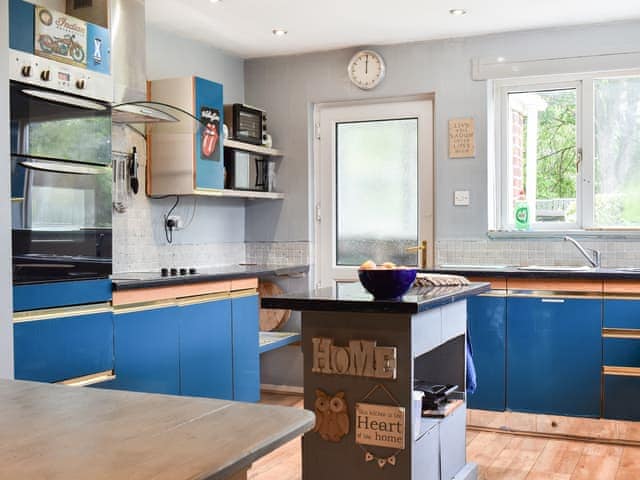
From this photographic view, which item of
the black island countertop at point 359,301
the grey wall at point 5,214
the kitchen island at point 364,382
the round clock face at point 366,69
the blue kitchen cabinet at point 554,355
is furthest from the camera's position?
the round clock face at point 366,69

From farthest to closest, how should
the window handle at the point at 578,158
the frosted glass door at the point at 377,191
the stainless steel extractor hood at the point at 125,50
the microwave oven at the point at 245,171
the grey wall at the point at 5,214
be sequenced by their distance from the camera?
the frosted glass door at the point at 377,191, the microwave oven at the point at 245,171, the window handle at the point at 578,158, the stainless steel extractor hood at the point at 125,50, the grey wall at the point at 5,214

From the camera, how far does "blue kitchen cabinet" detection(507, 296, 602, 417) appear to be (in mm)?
4336

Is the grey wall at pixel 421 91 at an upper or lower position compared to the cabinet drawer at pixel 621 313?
upper

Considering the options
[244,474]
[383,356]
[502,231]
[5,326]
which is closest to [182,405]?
[244,474]

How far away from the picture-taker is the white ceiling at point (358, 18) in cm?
443

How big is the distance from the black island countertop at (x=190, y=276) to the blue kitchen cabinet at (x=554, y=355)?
5.41ft

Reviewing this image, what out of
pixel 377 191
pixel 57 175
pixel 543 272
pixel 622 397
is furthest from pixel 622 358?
pixel 57 175

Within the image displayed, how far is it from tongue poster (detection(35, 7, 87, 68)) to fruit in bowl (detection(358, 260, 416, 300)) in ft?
5.69

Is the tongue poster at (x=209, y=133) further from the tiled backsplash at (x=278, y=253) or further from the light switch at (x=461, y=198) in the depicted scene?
the light switch at (x=461, y=198)

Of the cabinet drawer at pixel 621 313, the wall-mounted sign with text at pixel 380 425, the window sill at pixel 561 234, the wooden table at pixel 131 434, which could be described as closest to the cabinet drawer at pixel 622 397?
the cabinet drawer at pixel 621 313

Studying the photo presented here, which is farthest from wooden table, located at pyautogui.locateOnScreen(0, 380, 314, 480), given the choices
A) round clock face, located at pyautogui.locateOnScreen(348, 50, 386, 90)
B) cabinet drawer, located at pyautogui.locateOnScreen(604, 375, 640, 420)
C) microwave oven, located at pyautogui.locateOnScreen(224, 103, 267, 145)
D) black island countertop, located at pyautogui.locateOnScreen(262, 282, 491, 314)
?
round clock face, located at pyautogui.locateOnScreen(348, 50, 386, 90)

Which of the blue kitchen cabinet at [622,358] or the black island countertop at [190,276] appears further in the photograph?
the blue kitchen cabinet at [622,358]

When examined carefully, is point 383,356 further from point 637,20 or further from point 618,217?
point 637,20

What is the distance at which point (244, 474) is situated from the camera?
4.04 feet
